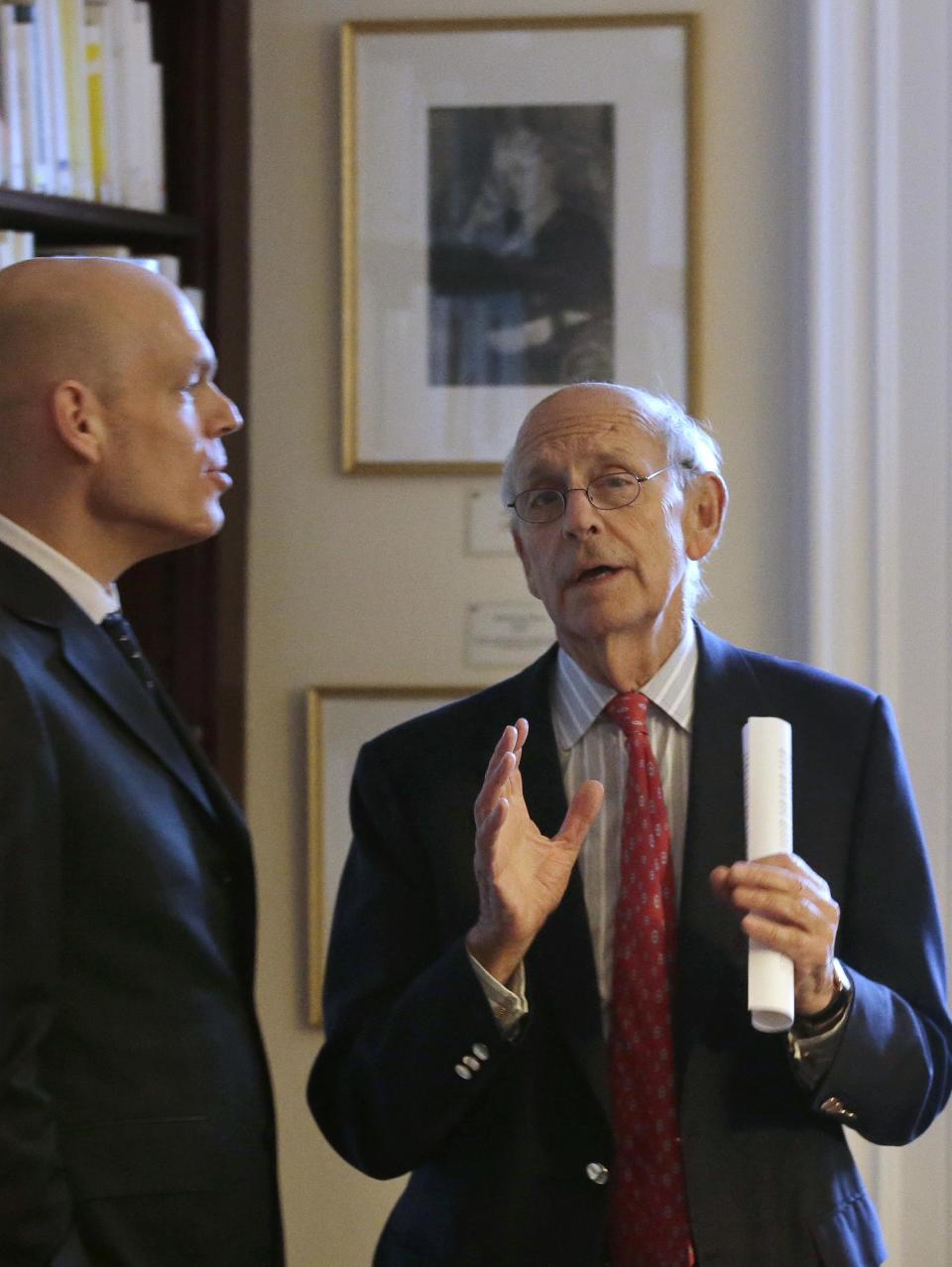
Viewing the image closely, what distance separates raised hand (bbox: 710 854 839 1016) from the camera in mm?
1382

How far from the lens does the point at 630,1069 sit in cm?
156

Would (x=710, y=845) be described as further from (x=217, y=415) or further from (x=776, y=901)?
(x=217, y=415)

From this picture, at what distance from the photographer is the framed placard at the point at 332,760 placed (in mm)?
2584

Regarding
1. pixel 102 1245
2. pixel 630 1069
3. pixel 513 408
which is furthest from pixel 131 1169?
pixel 513 408

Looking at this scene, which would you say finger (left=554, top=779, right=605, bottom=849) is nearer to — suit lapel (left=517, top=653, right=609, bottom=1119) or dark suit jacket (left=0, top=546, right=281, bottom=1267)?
suit lapel (left=517, top=653, right=609, bottom=1119)

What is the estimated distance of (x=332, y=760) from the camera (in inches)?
102

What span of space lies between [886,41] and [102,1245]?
210cm

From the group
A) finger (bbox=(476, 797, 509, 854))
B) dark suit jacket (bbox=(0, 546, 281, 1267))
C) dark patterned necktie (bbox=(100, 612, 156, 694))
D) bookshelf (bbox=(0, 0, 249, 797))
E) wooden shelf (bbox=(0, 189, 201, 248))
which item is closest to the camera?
dark suit jacket (bbox=(0, 546, 281, 1267))

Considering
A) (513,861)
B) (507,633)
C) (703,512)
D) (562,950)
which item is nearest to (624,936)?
(562,950)

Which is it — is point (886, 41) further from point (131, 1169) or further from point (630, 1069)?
point (131, 1169)

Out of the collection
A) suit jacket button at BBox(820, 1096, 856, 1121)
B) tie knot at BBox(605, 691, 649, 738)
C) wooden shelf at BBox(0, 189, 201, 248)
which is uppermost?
wooden shelf at BBox(0, 189, 201, 248)

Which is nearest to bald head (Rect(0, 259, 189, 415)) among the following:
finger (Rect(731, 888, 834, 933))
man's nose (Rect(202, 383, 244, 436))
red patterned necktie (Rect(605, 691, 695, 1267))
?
man's nose (Rect(202, 383, 244, 436))

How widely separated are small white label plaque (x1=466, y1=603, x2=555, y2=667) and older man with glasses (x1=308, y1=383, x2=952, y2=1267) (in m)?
0.75

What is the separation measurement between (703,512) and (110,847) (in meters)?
0.79
